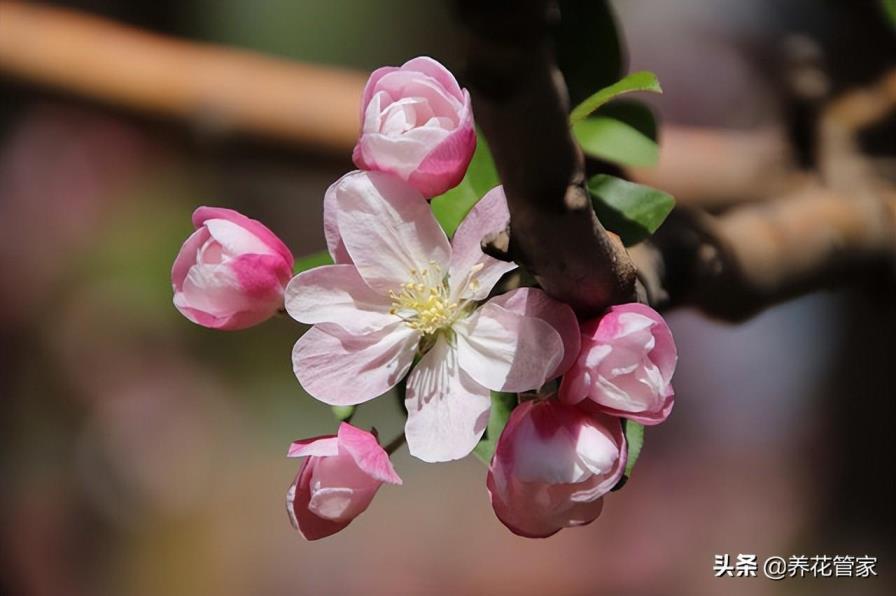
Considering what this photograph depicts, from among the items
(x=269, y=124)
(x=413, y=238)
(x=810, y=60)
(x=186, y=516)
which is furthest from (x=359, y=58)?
(x=413, y=238)

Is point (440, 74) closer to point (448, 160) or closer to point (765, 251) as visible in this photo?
point (448, 160)

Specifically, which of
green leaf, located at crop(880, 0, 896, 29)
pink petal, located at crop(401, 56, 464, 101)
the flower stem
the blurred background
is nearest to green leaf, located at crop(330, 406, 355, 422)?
the flower stem

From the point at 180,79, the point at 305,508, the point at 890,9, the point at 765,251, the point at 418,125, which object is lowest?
the point at 305,508

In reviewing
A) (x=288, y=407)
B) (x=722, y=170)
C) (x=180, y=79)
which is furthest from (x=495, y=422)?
(x=288, y=407)

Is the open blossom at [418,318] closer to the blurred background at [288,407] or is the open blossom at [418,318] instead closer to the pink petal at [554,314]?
the pink petal at [554,314]

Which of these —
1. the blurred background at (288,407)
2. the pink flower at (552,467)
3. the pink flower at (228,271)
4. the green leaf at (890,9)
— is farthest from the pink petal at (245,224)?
the blurred background at (288,407)

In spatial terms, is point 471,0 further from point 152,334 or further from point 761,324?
point 152,334
